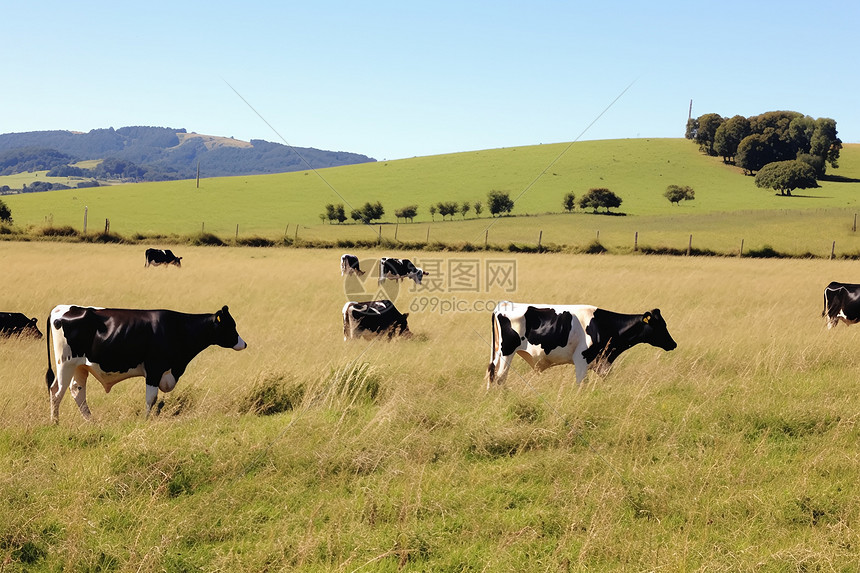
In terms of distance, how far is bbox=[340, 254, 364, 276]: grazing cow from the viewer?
2431cm

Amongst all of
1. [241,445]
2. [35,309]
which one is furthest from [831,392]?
[35,309]

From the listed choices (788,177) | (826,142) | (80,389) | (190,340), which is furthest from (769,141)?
(80,389)

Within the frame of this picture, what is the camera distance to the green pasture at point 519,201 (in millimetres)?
49266

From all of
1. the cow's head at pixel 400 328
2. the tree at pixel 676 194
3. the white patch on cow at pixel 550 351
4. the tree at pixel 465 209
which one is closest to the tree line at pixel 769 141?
the tree at pixel 676 194

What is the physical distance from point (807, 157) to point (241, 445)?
104001mm

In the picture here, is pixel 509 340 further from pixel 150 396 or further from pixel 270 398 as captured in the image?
pixel 150 396

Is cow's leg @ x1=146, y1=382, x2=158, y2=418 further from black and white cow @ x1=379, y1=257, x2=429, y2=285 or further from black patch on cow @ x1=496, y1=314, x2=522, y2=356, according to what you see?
black and white cow @ x1=379, y1=257, x2=429, y2=285

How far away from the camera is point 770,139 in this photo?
95.4 metres

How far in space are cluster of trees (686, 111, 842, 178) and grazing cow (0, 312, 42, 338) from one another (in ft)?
322

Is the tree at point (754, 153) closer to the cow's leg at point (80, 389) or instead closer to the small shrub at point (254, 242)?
the small shrub at point (254, 242)

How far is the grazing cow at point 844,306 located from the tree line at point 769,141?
78.7m

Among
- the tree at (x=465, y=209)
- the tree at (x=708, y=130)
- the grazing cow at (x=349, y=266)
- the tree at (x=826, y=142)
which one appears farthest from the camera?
the tree at (x=708, y=130)

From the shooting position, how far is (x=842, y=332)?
494 inches

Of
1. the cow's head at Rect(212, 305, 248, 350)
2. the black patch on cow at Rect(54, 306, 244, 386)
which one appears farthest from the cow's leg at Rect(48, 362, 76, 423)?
the cow's head at Rect(212, 305, 248, 350)
